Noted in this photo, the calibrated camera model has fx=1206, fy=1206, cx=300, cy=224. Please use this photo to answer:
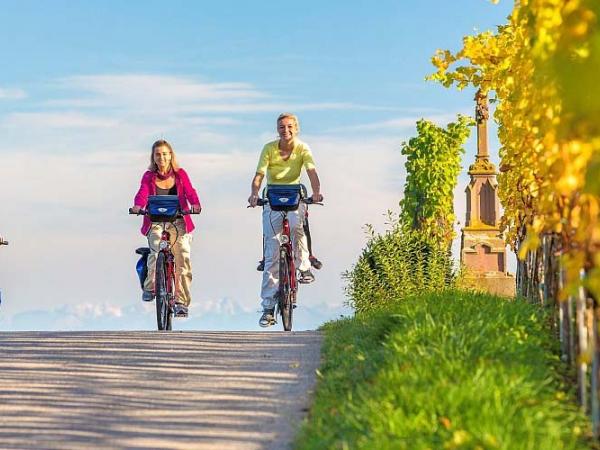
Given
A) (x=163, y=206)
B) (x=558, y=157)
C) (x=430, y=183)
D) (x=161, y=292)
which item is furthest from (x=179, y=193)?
(x=430, y=183)

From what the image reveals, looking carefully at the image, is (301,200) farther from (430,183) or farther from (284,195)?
(430,183)

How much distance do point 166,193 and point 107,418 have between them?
644 centimetres

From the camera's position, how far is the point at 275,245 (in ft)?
46.9

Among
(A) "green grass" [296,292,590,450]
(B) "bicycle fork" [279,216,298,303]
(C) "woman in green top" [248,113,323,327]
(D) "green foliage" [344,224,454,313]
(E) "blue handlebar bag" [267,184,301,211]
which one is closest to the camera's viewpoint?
(A) "green grass" [296,292,590,450]

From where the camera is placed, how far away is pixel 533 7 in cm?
814

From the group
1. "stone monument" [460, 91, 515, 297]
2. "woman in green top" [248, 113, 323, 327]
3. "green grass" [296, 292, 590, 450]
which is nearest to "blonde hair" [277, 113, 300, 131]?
"woman in green top" [248, 113, 323, 327]

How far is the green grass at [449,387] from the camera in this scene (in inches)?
272

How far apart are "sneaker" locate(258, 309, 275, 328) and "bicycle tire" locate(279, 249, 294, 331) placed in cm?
21

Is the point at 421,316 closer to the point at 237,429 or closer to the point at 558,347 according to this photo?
the point at 558,347

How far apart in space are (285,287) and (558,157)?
22.3 feet

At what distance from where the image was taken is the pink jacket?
47.8ft

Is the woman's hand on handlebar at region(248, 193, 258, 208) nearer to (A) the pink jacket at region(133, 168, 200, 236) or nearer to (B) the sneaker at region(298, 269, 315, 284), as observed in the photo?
(A) the pink jacket at region(133, 168, 200, 236)

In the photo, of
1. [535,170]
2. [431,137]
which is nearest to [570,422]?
[535,170]

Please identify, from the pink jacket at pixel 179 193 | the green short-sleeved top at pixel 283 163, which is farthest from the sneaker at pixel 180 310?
the green short-sleeved top at pixel 283 163
